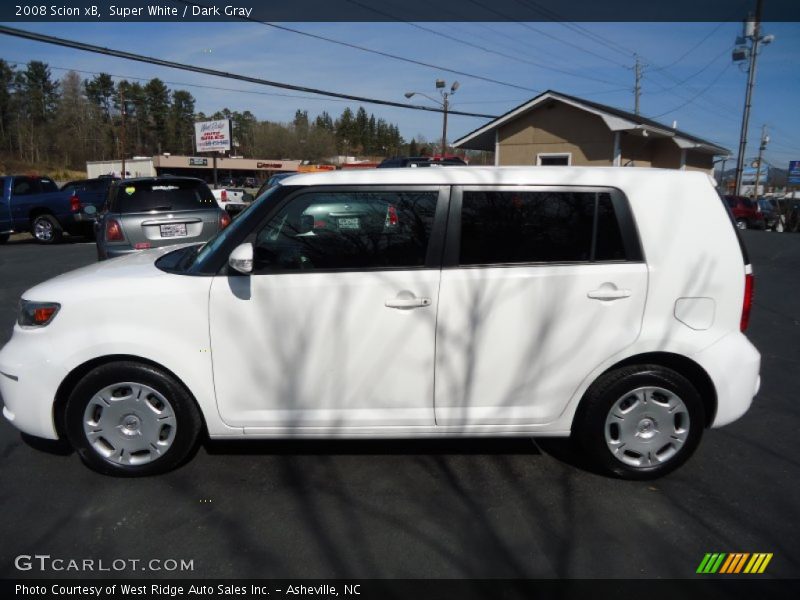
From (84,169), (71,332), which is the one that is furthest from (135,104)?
(71,332)

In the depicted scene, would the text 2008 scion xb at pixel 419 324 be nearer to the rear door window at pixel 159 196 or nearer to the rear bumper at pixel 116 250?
the rear bumper at pixel 116 250

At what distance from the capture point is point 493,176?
10.6 ft

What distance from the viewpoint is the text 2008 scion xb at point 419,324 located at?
121 inches

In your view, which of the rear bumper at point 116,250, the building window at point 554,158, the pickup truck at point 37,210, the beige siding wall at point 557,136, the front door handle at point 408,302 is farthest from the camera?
the building window at point 554,158

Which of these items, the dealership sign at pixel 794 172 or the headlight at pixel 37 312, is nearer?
the headlight at pixel 37 312

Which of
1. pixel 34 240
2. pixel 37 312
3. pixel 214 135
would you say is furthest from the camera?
pixel 214 135

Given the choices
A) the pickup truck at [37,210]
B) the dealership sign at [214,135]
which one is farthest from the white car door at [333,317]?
the dealership sign at [214,135]

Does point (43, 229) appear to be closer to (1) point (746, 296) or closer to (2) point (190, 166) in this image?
(1) point (746, 296)

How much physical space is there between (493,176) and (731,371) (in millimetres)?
1759

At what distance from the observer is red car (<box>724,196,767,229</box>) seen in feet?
90.0

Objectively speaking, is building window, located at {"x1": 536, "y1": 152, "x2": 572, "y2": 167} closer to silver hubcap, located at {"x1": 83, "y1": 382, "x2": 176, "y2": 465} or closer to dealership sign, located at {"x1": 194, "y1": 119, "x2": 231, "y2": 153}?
silver hubcap, located at {"x1": 83, "y1": 382, "x2": 176, "y2": 465}

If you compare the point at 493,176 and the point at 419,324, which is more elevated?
the point at 493,176

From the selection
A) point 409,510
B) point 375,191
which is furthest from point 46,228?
point 409,510

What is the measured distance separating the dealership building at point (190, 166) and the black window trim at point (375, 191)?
65308 millimetres
